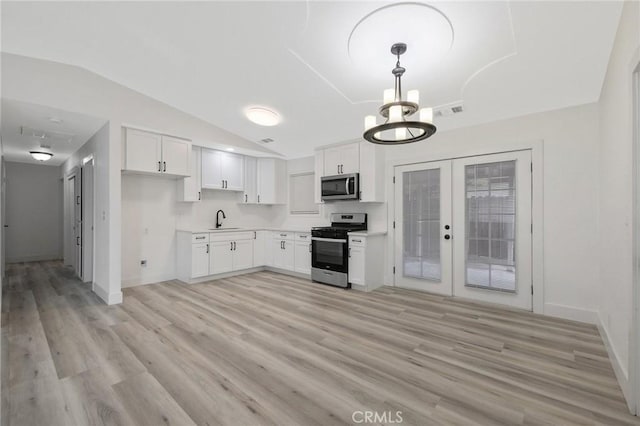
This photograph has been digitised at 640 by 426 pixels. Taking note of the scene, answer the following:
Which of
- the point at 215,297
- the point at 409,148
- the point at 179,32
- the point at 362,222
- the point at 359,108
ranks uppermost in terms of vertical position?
the point at 179,32

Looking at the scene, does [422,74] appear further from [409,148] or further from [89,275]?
[89,275]

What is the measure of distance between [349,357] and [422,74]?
2902mm

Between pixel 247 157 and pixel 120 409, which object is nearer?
pixel 120 409

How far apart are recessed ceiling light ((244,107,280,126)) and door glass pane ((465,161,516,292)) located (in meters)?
2.92

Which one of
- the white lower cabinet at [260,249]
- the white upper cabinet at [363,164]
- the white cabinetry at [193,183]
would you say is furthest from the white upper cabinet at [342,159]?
the white cabinetry at [193,183]

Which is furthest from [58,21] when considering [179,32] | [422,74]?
[422,74]

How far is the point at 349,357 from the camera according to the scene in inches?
91.5

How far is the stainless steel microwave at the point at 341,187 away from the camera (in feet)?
15.2

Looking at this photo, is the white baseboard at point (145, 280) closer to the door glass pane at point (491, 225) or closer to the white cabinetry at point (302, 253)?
the white cabinetry at point (302, 253)

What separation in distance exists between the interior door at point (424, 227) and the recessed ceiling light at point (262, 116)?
2.11 metres

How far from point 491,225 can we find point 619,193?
161cm

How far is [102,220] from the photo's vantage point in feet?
13.1

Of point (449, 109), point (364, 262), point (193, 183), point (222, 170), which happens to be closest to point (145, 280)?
point (193, 183)

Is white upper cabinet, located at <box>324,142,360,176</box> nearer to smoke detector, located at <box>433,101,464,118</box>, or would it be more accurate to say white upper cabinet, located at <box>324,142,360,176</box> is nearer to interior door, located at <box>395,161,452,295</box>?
interior door, located at <box>395,161,452,295</box>
